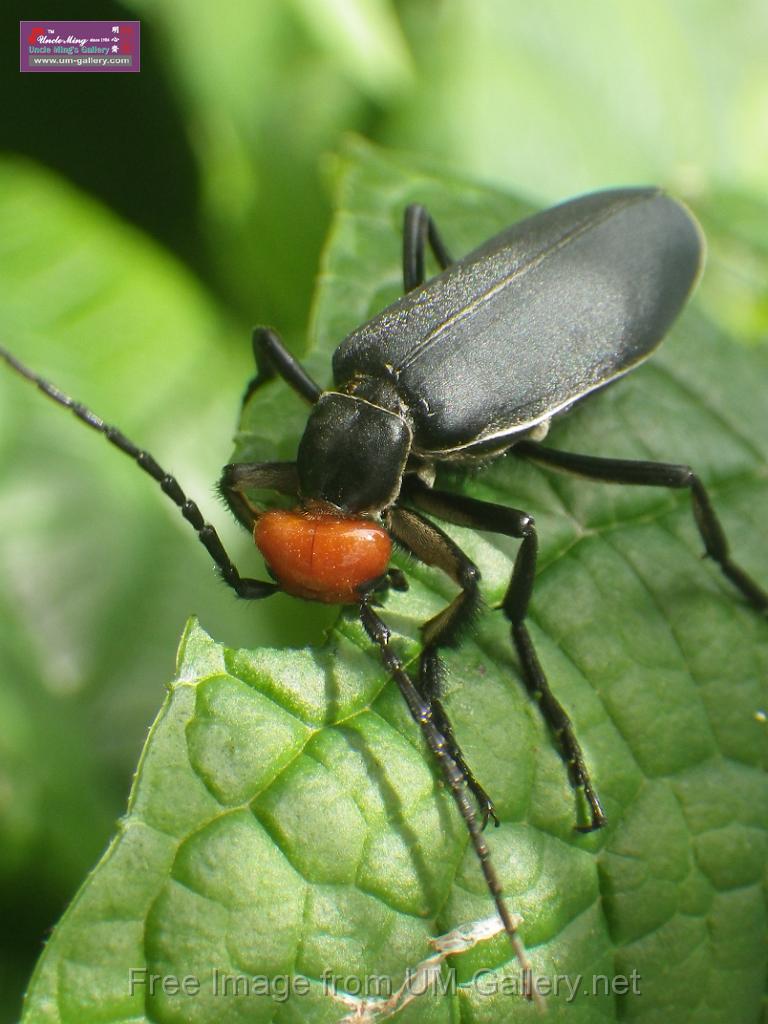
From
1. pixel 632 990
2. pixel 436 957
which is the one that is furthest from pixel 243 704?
pixel 632 990

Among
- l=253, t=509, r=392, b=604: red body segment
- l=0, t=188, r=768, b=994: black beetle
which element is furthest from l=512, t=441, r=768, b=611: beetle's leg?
l=253, t=509, r=392, b=604: red body segment

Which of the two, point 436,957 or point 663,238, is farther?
point 663,238

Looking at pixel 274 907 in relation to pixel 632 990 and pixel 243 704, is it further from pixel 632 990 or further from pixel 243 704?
pixel 632 990

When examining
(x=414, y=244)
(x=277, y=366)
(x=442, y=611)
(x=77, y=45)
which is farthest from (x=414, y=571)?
(x=77, y=45)

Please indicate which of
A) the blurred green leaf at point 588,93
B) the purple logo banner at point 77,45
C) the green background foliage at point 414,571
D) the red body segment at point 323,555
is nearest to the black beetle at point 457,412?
the red body segment at point 323,555

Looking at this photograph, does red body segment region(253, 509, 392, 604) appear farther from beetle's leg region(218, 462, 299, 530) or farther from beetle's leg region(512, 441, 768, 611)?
beetle's leg region(512, 441, 768, 611)

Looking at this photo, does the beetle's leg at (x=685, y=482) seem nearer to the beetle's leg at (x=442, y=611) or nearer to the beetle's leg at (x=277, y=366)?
the beetle's leg at (x=442, y=611)
